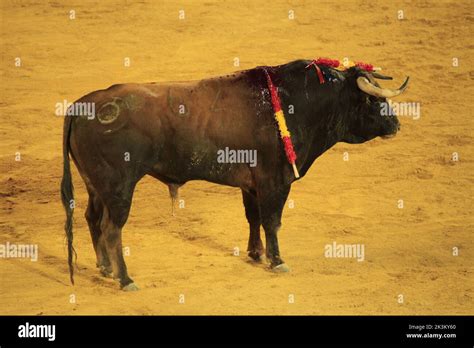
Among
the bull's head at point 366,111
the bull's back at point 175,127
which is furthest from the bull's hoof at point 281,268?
the bull's head at point 366,111

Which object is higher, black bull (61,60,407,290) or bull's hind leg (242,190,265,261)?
black bull (61,60,407,290)

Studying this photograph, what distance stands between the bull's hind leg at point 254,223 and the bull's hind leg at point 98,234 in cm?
188

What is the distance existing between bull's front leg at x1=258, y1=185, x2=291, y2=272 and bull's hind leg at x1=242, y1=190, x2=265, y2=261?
0.41 metres

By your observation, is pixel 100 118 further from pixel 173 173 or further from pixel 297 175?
pixel 297 175

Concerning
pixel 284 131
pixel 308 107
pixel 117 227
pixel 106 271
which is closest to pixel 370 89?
pixel 308 107

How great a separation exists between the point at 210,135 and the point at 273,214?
1.26 meters

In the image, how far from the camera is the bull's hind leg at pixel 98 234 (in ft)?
43.4

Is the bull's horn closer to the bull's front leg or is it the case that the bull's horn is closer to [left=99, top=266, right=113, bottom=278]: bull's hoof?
the bull's front leg

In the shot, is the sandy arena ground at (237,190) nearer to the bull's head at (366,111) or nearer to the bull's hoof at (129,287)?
the bull's hoof at (129,287)

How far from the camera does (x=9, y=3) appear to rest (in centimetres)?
2245

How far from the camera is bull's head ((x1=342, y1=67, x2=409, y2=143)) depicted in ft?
44.5

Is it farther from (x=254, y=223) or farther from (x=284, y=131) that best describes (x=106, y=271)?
(x=284, y=131)

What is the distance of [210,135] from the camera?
13.0m

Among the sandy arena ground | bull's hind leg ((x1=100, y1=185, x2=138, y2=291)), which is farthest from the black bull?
the sandy arena ground
